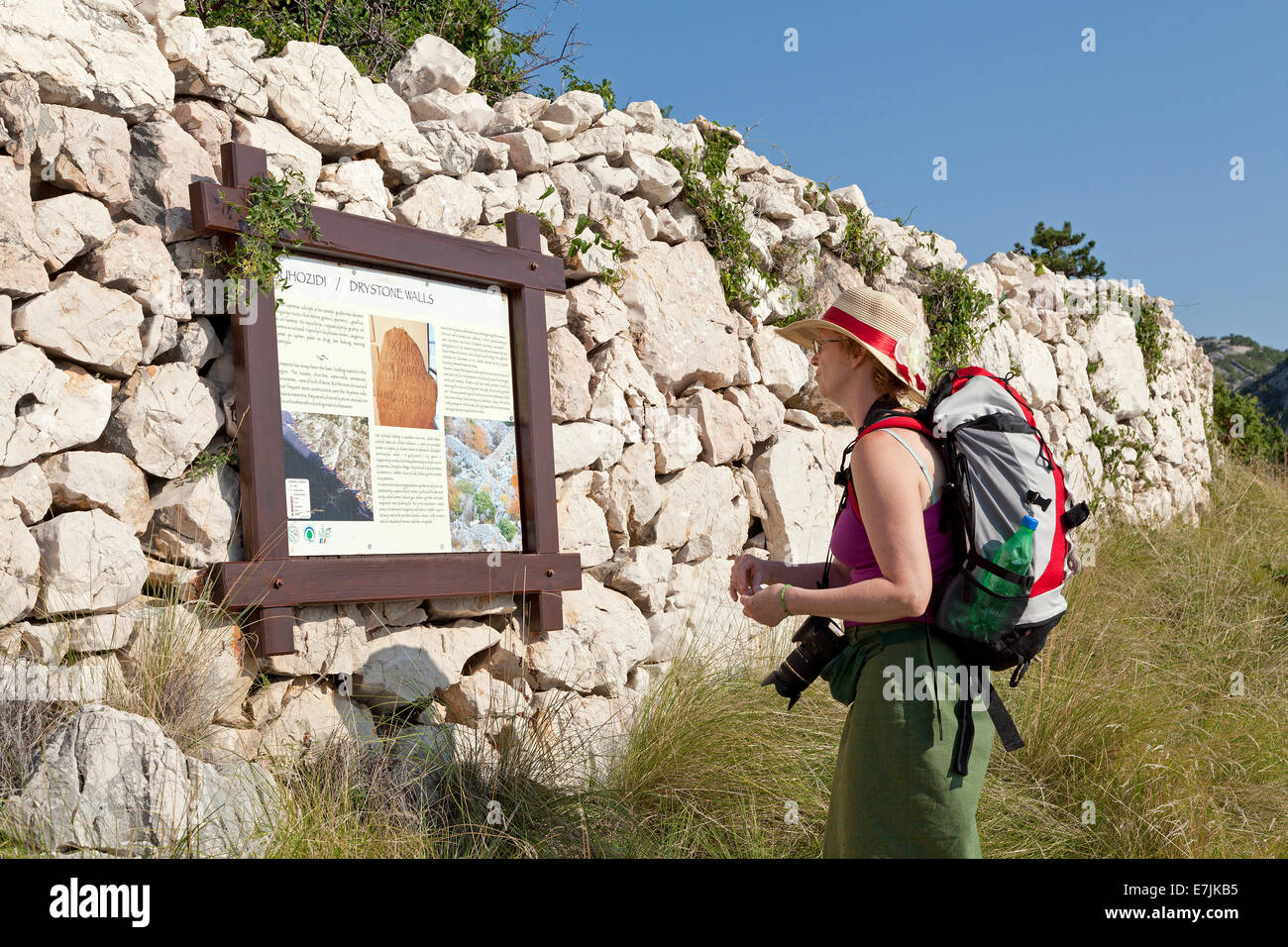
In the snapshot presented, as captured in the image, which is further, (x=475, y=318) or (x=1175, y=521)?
(x=1175, y=521)

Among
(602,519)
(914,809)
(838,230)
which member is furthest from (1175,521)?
(914,809)

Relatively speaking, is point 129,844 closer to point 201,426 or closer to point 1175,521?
point 201,426

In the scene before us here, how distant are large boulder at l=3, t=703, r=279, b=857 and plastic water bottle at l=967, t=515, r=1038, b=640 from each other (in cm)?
194

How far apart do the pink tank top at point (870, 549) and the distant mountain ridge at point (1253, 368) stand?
22.6 metres

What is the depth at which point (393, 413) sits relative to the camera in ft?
13.2

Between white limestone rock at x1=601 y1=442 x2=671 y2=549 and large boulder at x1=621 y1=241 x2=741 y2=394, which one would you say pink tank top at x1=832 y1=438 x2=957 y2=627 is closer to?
white limestone rock at x1=601 y1=442 x2=671 y2=549

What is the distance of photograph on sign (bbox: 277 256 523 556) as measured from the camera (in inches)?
148

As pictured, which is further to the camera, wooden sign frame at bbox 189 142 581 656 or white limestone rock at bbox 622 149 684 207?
white limestone rock at bbox 622 149 684 207

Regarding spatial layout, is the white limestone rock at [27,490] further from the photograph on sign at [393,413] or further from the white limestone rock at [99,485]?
the photograph on sign at [393,413]

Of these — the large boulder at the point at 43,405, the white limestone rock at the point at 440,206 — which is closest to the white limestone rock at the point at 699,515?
the white limestone rock at the point at 440,206

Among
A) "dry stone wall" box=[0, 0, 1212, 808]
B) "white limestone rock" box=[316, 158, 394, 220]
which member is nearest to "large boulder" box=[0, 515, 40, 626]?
"dry stone wall" box=[0, 0, 1212, 808]

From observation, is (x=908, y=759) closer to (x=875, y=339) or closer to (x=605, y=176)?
(x=875, y=339)

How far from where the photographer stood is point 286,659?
3684 mm
